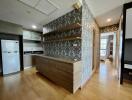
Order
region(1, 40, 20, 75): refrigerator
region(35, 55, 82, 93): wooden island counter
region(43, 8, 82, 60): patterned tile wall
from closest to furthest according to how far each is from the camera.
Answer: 1. region(35, 55, 82, 93): wooden island counter
2. region(43, 8, 82, 60): patterned tile wall
3. region(1, 40, 20, 75): refrigerator

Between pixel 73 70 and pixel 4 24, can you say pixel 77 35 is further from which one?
pixel 4 24

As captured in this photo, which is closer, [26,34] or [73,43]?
[73,43]

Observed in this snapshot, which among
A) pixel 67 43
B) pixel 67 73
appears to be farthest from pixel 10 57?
pixel 67 73

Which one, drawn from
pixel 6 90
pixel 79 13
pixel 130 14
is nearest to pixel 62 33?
pixel 79 13

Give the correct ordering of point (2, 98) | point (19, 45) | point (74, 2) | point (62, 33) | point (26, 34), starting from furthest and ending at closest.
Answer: point (26, 34)
point (19, 45)
point (62, 33)
point (74, 2)
point (2, 98)

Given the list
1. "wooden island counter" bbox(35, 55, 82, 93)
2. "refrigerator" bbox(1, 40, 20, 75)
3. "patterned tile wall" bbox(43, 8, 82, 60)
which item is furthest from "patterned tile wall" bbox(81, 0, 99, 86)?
"refrigerator" bbox(1, 40, 20, 75)

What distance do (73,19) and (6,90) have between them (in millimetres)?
2990

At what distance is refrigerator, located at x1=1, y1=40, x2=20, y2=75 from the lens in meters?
3.23

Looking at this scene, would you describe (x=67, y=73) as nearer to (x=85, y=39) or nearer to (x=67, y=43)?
(x=67, y=43)

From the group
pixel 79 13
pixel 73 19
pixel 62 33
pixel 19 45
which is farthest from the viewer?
pixel 19 45

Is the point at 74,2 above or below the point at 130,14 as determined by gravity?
above

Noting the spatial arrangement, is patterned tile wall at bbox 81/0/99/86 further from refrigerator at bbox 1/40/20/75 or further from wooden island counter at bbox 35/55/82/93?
refrigerator at bbox 1/40/20/75

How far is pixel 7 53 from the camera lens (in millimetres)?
3307

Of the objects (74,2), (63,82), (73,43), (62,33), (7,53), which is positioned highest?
(74,2)
